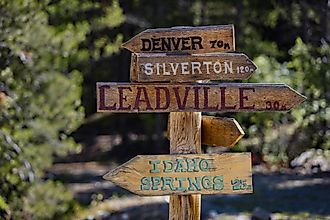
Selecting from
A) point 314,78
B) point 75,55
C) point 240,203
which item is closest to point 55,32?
point 75,55

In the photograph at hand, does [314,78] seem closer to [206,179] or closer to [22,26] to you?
[22,26]

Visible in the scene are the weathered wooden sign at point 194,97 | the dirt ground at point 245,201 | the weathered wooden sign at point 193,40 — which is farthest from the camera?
the dirt ground at point 245,201

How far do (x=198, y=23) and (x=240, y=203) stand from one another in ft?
12.9

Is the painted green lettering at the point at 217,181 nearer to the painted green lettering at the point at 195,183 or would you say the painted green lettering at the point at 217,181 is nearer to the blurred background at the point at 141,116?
the painted green lettering at the point at 195,183

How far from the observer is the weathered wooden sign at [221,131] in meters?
4.16

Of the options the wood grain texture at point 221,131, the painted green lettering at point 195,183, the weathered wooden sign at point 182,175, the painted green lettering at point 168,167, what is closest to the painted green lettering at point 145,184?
the weathered wooden sign at point 182,175

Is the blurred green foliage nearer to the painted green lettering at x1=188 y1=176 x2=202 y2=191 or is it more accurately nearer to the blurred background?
the blurred background

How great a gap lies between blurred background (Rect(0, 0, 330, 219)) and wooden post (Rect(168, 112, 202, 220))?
2.52 m

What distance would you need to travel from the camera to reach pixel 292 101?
159 inches

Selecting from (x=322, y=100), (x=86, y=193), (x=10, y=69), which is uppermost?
(x=10, y=69)

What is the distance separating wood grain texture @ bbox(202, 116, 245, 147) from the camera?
4.16 meters

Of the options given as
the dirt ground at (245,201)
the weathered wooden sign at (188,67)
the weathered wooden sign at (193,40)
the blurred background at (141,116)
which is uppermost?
the weathered wooden sign at (193,40)

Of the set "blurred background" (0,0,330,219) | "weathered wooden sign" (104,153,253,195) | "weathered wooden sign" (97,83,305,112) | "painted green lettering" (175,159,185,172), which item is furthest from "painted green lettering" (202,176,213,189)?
"blurred background" (0,0,330,219)

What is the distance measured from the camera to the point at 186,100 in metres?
3.98
